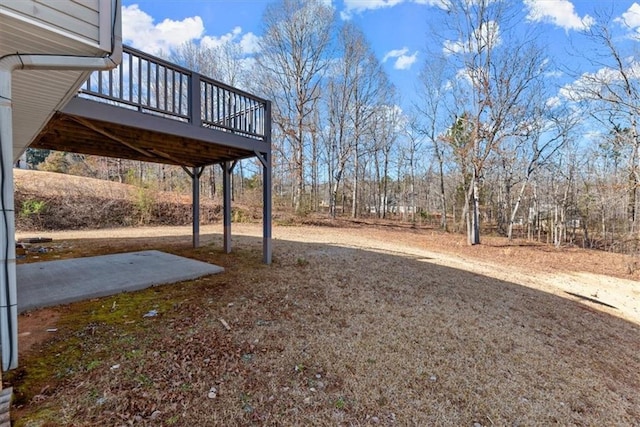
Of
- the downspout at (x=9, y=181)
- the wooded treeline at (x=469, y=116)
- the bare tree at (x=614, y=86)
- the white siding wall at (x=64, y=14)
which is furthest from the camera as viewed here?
the wooded treeline at (x=469, y=116)

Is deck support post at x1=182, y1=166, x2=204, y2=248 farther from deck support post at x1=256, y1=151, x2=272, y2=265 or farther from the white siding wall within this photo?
the white siding wall

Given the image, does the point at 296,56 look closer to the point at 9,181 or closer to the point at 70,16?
the point at 70,16

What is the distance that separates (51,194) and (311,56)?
45.5 feet

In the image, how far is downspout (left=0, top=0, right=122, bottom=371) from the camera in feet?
6.21

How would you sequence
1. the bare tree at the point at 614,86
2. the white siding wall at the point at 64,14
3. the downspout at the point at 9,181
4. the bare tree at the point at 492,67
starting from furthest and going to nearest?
the bare tree at the point at 492,67
the bare tree at the point at 614,86
the downspout at the point at 9,181
the white siding wall at the point at 64,14

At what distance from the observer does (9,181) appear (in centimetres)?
195

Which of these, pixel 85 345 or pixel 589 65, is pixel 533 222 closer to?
pixel 589 65

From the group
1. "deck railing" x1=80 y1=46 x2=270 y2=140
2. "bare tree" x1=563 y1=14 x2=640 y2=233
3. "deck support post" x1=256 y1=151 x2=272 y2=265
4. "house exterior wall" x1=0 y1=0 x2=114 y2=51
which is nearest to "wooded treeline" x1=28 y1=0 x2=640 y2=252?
"bare tree" x1=563 y1=14 x2=640 y2=233

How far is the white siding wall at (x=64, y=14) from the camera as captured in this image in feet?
5.48

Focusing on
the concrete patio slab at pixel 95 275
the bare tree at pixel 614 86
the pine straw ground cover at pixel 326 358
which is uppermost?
the bare tree at pixel 614 86

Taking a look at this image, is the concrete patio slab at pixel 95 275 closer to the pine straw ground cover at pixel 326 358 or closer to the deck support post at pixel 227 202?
the pine straw ground cover at pixel 326 358

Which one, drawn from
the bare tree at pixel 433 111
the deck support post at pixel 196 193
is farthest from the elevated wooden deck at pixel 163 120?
the bare tree at pixel 433 111

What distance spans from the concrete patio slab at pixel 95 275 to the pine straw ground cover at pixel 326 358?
242 mm

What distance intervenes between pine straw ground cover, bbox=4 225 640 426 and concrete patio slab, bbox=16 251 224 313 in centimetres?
24
